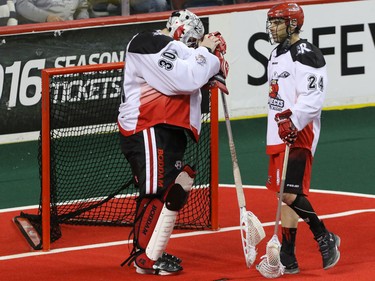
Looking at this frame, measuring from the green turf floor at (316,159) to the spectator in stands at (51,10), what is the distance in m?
1.14

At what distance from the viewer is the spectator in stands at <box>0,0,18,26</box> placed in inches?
417

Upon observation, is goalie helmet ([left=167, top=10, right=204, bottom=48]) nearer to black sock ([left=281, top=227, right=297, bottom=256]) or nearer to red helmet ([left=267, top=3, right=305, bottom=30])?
red helmet ([left=267, top=3, right=305, bottom=30])

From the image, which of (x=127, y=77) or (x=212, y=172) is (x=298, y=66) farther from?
(x=212, y=172)

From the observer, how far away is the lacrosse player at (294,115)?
7227mm

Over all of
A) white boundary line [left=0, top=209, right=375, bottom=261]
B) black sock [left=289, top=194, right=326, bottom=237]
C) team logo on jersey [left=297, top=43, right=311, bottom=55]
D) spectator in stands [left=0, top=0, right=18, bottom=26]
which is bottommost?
white boundary line [left=0, top=209, right=375, bottom=261]

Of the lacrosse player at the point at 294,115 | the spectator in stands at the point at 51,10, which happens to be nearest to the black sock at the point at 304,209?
the lacrosse player at the point at 294,115

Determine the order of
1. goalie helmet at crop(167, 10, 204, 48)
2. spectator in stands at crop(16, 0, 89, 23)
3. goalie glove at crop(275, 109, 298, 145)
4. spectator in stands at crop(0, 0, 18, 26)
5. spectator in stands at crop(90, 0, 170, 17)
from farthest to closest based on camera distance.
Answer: spectator in stands at crop(90, 0, 170, 17) < spectator in stands at crop(16, 0, 89, 23) < spectator in stands at crop(0, 0, 18, 26) < goalie helmet at crop(167, 10, 204, 48) < goalie glove at crop(275, 109, 298, 145)

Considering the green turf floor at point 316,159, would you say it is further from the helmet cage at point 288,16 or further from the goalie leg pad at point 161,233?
the helmet cage at point 288,16

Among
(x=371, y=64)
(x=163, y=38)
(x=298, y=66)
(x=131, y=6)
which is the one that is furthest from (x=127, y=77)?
(x=371, y=64)

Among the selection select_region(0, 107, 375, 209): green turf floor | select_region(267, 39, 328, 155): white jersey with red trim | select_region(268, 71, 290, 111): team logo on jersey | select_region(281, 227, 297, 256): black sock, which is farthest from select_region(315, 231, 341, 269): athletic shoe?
select_region(0, 107, 375, 209): green turf floor

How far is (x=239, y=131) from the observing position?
11211mm

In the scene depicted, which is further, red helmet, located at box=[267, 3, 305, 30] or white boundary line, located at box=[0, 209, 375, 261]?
white boundary line, located at box=[0, 209, 375, 261]

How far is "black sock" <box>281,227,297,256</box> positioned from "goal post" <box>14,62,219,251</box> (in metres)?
1.10

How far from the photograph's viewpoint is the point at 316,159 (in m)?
10.4
